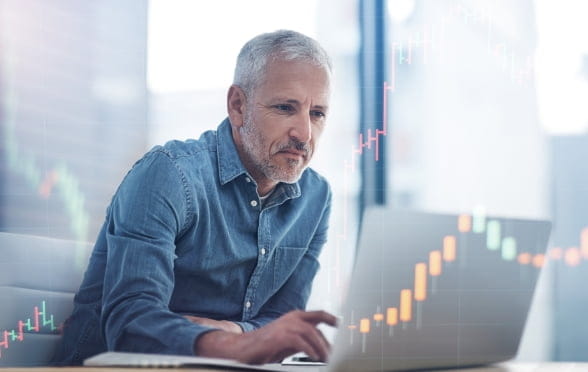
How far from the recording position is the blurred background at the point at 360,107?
69.2 inches

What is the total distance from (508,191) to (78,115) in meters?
1.21

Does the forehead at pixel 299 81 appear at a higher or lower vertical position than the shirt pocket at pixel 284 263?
higher

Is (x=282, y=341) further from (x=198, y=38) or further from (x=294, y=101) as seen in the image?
(x=198, y=38)

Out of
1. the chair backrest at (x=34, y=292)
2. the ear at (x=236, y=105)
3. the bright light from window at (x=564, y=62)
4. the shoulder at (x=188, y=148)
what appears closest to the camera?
the shoulder at (x=188, y=148)

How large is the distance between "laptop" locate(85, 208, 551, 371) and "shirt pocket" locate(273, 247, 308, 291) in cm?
64

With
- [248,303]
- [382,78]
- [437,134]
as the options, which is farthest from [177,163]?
[437,134]

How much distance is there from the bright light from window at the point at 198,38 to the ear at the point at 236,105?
13.4 inches

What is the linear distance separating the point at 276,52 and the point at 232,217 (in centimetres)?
37

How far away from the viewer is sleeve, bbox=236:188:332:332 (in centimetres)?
158

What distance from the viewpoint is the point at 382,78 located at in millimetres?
1767

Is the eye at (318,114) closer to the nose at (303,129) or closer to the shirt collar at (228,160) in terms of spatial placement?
the nose at (303,129)

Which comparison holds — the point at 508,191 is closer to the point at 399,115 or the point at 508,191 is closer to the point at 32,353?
the point at 399,115

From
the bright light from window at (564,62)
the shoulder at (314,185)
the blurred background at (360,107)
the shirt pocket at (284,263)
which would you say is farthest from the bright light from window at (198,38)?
the bright light from window at (564,62)
